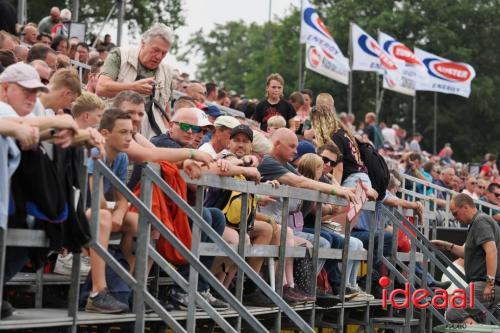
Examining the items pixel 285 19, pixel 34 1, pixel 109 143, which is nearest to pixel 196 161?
pixel 109 143

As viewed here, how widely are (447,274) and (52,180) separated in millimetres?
8469

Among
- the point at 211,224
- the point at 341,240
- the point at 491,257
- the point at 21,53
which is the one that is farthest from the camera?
Result: the point at 491,257

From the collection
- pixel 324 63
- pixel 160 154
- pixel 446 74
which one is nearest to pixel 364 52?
pixel 446 74

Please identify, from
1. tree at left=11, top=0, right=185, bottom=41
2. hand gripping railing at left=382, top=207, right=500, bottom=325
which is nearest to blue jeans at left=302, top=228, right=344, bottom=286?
hand gripping railing at left=382, top=207, right=500, bottom=325

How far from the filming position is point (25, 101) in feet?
23.3

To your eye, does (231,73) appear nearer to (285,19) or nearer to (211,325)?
(285,19)

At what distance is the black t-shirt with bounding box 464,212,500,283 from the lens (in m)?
14.8

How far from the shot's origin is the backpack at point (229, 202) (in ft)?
32.2

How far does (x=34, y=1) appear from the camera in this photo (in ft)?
146

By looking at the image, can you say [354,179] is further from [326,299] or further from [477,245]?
[477,245]

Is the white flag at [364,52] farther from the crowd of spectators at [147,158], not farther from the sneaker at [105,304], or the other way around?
the sneaker at [105,304]

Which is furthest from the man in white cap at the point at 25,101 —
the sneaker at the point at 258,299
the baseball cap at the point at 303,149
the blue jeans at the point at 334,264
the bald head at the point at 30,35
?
the bald head at the point at 30,35

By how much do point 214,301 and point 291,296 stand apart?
1.60 meters

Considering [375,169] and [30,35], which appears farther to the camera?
[30,35]
